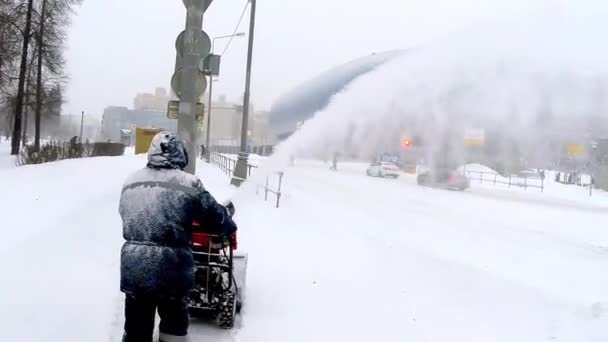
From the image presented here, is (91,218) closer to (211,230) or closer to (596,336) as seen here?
(211,230)

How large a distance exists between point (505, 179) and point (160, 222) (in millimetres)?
30726

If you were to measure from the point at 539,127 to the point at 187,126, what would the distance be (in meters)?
7.19

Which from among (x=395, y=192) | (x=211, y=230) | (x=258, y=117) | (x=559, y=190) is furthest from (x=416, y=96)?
(x=258, y=117)

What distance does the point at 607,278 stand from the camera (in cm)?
793

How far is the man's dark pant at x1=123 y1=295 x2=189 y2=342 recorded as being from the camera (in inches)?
131

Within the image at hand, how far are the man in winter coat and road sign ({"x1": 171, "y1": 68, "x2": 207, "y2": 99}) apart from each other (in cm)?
356

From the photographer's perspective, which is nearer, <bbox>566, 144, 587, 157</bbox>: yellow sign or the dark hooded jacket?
the dark hooded jacket

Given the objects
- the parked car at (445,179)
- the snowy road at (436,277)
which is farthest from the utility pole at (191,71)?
the parked car at (445,179)

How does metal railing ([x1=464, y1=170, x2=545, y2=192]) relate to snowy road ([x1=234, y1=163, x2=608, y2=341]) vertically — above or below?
above

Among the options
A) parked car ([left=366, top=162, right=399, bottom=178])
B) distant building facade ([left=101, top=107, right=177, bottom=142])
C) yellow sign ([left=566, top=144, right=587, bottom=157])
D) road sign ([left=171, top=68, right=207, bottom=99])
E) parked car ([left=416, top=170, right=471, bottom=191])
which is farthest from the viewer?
distant building facade ([left=101, top=107, right=177, bottom=142])

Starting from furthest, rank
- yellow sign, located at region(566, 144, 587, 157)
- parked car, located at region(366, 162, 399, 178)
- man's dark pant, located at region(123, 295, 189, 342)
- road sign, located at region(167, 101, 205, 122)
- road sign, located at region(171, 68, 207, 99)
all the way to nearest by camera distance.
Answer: parked car, located at region(366, 162, 399, 178) → yellow sign, located at region(566, 144, 587, 157) → road sign, located at region(167, 101, 205, 122) → road sign, located at region(171, 68, 207, 99) → man's dark pant, located at region(123, 295, 189, 342)

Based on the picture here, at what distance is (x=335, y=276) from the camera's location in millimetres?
6961

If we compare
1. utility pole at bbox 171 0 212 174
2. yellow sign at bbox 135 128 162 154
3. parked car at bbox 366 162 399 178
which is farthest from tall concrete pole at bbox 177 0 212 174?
parked car at bbox 366 162 399 178

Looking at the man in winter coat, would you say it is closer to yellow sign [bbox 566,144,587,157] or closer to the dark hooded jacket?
the dark hooded jacket
